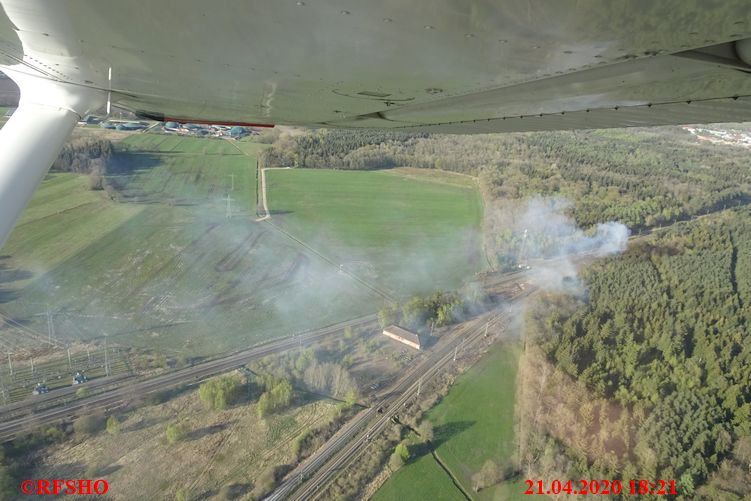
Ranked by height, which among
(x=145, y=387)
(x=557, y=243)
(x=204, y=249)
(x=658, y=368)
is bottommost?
(x=145, y=387)

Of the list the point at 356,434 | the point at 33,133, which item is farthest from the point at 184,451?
the point at 33,133

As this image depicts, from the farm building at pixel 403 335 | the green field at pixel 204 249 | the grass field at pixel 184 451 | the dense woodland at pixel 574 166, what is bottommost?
the grass field at pixel 184 451

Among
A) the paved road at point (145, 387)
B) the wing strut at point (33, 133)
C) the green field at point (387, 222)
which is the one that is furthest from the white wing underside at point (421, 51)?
the green field at point (387, 222)

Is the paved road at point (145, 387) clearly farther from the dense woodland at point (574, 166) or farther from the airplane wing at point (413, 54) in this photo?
the dense woodland at point (574, 166)

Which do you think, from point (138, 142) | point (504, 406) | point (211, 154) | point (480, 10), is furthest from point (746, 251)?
point (138, 142)

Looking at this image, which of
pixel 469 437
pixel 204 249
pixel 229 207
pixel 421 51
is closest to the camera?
pixel 421 51

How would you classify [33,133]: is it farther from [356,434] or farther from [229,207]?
[229,207]
